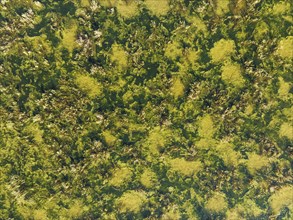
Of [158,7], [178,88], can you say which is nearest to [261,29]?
[178,88]

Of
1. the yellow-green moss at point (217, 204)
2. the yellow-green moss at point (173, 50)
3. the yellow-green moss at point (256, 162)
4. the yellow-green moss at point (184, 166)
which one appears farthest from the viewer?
the yellow-green moss at point (256, 162)

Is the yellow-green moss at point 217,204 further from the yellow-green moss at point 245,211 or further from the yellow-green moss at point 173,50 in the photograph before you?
the yellow-green moss at point 173,50

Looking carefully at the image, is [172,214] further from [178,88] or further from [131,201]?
[178,88]

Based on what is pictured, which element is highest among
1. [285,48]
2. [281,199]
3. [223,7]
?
[223,7]

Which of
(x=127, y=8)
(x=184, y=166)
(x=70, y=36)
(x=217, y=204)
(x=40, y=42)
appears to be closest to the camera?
(x=40, y=42)

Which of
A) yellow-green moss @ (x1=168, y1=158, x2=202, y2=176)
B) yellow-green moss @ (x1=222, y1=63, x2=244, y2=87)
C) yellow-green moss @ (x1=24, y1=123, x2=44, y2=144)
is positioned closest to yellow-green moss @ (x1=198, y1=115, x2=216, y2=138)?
yellow-green moss @ (x1=168, y1=158, x2=202, y2=176)

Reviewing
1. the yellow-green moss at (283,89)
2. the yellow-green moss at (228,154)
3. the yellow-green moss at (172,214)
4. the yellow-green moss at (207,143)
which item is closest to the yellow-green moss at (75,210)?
the yellow-green moss at (172,214)
